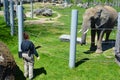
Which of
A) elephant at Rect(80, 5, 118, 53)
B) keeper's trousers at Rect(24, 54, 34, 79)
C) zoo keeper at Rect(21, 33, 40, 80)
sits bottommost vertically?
keeper's trousers at Rect(24, 54, 34, 79)

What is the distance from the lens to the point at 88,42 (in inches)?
582

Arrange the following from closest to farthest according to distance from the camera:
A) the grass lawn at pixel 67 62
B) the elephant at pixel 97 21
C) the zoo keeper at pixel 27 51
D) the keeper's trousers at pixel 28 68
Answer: the zoo keeper at pixel 27 51 < the keeper's trousers at pixel 28 68 < the grass lawn at pixel 67 62 < the elephant at pixel 97 21

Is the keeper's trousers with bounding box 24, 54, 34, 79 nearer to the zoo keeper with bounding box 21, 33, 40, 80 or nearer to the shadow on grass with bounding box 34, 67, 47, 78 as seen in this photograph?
the zoo keeper with bounding box 21, 33, 40, 80

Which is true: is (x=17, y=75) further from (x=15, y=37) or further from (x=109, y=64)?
(x=15, y=37)

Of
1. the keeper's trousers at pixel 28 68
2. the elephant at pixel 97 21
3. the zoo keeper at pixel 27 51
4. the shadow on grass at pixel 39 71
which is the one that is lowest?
the shadow on grass at pixel 39 71

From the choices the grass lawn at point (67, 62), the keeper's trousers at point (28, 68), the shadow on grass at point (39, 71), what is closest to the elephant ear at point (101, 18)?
the grass lawn at point (67, 62)

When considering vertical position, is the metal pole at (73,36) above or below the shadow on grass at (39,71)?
above

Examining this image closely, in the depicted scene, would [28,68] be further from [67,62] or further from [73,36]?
[67,62]

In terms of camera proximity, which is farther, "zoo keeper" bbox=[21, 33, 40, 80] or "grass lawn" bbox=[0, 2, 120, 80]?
"grass lawn" bbox=[0, 2, 120, 80]

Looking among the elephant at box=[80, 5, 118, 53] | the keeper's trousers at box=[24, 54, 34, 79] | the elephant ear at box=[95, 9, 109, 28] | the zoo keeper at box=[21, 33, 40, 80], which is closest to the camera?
the zoo keeper at box=[21, 33, 40, 80]

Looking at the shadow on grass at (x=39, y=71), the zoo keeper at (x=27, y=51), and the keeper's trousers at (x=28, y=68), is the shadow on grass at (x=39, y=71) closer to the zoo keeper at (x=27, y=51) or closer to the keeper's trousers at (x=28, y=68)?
the keeper's trousers at (x=28, y=68)

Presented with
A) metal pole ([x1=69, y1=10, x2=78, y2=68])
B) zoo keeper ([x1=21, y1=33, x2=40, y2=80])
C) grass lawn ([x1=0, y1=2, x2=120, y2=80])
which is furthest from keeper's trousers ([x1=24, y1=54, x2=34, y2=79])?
metal pole ([x1=69, y1=10, x2=78, y2=68])

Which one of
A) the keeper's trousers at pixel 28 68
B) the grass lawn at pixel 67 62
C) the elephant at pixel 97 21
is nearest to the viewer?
the keeper's trousers at pixel 28 68

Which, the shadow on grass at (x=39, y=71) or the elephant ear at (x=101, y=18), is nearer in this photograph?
the shadow on grass at (x=39, y=71)
